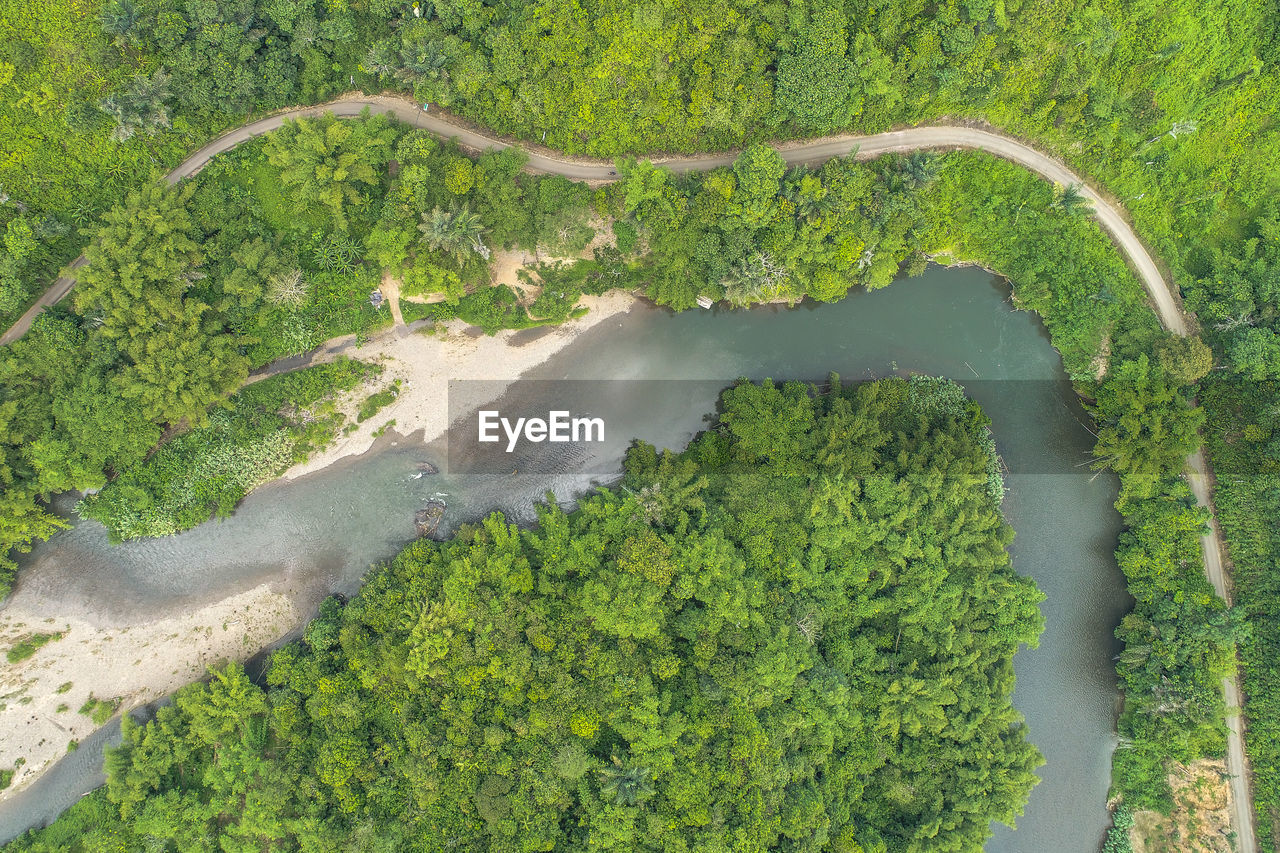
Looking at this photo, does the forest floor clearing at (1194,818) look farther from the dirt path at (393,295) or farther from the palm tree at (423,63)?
the palm tree at (423,63)

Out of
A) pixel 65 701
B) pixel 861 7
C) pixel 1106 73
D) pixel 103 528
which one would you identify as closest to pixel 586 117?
pixel 861 7

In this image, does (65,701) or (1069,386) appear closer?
(65,701)

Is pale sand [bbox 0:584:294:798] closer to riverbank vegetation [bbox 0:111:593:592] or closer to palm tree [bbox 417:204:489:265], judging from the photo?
riverbank vegetation [bbox 0:111:593:592]

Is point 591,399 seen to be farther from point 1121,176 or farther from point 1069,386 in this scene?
point 1121,176

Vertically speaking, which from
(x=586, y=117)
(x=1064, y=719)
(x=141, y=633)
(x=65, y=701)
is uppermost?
(x=586, y=117)

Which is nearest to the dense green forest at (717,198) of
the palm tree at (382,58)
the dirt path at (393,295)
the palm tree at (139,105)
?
the palm tree at (139,105)

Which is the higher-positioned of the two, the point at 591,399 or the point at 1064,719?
the point at 591,399

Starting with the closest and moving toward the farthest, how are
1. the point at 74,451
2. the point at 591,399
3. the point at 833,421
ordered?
the point at 74,451, the point at 833,421, the point at 591,399

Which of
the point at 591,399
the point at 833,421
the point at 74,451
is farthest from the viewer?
the point at 591,399
